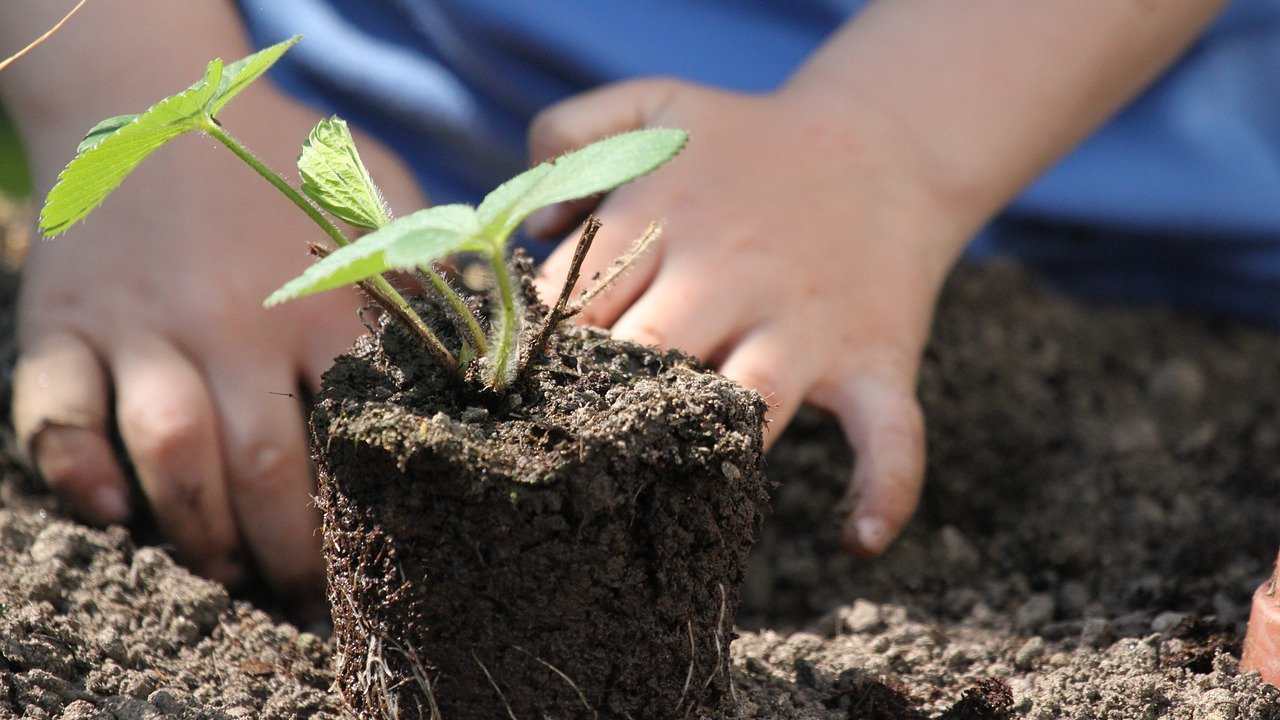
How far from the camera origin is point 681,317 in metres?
1.33

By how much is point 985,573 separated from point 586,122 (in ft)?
2.44

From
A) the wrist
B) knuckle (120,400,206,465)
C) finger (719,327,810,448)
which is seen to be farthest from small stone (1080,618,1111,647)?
knuckle (120,400,206,465)

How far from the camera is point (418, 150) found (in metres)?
2.00

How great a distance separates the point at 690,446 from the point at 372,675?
298 mm

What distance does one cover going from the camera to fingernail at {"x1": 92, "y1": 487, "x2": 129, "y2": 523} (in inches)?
51.8

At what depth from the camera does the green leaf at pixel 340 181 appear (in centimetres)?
88

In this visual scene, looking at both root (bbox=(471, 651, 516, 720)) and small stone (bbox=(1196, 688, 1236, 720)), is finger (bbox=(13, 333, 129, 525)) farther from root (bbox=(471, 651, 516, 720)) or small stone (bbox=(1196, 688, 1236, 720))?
small stone (bbox=(1196, 688, 1236, 720))

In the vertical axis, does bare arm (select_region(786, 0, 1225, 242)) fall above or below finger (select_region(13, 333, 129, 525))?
above

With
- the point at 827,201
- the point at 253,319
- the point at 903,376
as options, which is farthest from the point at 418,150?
the point at 903,376

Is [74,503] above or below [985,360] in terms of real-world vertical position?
below

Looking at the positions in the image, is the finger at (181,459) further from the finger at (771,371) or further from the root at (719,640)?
the root at (719,640)

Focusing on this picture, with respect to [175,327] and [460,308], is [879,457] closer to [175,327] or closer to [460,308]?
[460,308]

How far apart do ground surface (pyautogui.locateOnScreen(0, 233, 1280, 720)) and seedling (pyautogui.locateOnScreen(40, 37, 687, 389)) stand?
35 cm

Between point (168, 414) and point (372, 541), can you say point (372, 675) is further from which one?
point (168, 414)
